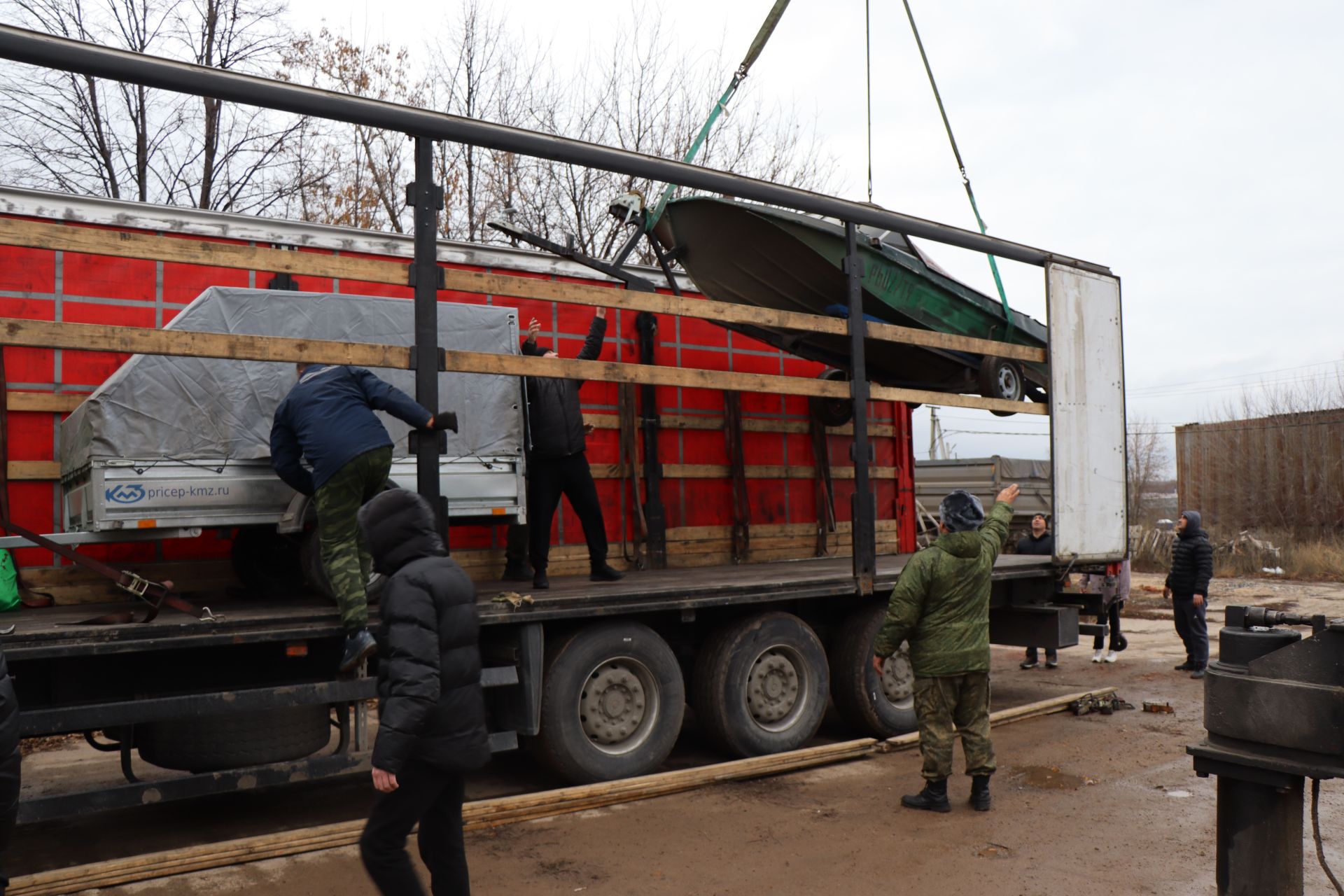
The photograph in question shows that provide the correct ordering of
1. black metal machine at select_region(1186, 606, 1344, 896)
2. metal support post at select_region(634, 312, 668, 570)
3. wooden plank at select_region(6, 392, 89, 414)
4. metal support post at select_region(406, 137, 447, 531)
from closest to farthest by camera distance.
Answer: black metal machine at select_region(1186, 606, 1344, 896)
metal support post at select_region(406, 137, 447, 531)
wooden plank at select_region(6, 392, 89, 414)
metal support post at select_region(634, 312, 668, 570)

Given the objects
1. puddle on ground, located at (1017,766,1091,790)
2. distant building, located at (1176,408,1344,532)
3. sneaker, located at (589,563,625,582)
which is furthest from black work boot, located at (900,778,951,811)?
Answer: distant building, located at (1176,408,1344,532)

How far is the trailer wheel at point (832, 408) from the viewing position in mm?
9461

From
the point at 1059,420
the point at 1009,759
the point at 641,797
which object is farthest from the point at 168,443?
the point at 1059,420

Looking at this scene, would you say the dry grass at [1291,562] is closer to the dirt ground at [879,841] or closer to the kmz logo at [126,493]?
the dirt ground at [879,841]

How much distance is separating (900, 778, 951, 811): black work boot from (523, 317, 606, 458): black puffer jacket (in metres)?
2.94

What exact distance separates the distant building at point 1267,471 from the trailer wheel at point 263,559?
2830cm

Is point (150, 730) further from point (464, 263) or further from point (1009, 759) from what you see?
point (1009, 759)

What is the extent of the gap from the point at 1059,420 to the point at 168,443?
241 inches

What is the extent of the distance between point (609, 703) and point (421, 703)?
2.94 metres

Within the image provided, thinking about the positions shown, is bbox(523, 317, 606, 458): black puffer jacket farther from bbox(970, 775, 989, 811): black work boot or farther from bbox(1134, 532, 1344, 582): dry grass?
bbox(1134, 532, 1344, 582): dry grass

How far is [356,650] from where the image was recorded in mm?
5199

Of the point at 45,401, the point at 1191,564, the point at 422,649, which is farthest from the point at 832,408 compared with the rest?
the point at 422,649

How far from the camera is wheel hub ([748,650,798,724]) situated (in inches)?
280

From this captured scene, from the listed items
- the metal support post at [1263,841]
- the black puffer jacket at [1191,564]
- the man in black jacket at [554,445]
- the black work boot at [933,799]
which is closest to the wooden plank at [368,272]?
the man in black jacket at [554,445]
